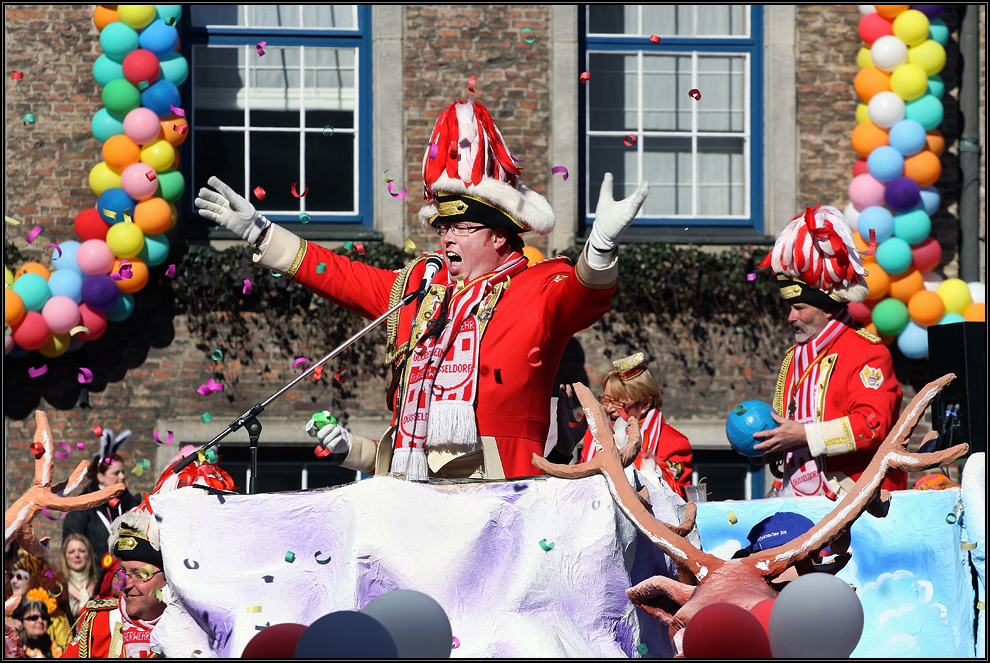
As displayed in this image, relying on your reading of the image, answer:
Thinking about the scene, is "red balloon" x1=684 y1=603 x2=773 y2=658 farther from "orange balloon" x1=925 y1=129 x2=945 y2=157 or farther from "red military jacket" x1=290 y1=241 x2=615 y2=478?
"orange balloon" x1=925 y1=129 x2=945 y2=157

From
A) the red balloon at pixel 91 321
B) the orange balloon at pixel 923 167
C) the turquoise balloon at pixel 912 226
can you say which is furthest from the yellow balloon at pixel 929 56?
the red balloon at pixel 91 321

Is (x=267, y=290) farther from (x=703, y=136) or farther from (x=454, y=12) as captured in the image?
(x=703, y=136)

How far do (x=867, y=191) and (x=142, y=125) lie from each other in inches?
179

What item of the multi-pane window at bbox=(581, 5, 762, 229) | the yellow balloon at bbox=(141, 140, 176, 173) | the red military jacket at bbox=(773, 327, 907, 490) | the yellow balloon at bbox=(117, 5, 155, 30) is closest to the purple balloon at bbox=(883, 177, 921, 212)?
the multi-pane window at bbox=(581, 5, 762, 229)

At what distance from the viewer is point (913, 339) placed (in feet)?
25.1

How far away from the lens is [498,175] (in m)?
4.32

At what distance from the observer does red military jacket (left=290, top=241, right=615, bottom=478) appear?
158 inches

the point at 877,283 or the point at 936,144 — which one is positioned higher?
the point at 936,144

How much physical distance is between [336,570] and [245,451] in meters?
5.06

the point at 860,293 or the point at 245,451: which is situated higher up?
the point at 860,293

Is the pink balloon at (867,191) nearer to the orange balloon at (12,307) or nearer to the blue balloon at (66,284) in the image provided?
the blue balloon at (66,284)

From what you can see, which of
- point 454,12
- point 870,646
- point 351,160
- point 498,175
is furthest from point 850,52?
point 870,646

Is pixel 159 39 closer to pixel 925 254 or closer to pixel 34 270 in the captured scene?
pixel 34 270

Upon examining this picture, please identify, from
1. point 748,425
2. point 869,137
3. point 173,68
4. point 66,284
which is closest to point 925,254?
point 869,137
